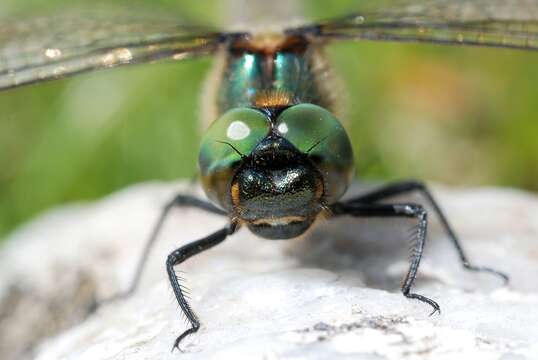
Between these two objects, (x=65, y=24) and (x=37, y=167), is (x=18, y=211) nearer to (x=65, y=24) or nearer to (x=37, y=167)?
(x=37, y=167)

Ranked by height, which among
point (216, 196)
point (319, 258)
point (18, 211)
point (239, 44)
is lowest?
point (18, 211)

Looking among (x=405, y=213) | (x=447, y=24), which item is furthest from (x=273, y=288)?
(x=447, y=24)

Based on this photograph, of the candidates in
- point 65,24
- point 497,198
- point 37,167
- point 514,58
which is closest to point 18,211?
point 37,167

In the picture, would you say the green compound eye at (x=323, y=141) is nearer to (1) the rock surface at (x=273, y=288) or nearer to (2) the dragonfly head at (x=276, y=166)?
(2) the dragonfly head at (x=276, y=166)

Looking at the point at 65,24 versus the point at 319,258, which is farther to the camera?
the point at 65,24

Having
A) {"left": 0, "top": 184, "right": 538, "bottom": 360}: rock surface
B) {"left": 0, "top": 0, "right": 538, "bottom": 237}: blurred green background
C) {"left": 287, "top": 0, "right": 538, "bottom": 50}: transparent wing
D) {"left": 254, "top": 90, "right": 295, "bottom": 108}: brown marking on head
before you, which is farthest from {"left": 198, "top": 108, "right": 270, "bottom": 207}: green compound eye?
{"left": 0, "top": 0, "right": 538, "bottom": 237}: blurred green background

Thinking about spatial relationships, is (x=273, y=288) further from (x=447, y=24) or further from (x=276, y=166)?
(x=447, y=24)
